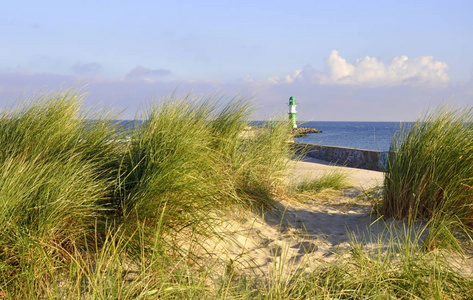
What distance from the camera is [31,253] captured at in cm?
251

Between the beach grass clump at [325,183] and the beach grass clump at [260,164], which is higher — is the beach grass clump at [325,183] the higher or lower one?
the lower one

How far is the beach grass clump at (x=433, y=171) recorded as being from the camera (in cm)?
353

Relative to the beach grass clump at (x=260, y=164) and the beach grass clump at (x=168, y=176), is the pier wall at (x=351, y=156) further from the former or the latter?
the beach grass clump at (x=168, y=176)

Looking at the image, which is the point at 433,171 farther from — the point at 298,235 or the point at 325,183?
the point at 325,183

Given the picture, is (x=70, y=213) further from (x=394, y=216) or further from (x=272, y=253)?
(x=394, y=216)

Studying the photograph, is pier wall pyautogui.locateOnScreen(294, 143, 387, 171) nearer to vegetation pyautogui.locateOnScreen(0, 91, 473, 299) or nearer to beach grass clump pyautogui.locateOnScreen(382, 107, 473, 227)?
beach grass clump pyautogui.locateOnScreen(382, 107, 473, 227)

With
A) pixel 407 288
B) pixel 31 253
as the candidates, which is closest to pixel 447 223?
pixel 407 288

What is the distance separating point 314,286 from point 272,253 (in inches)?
36.2

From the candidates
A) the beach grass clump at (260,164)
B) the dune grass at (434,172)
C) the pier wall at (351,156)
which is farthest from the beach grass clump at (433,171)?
the pier wall at (351,156)

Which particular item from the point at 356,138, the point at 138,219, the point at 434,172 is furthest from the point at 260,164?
the point at 356,138

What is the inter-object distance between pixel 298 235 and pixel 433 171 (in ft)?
3.98

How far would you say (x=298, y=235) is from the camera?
3.80 m

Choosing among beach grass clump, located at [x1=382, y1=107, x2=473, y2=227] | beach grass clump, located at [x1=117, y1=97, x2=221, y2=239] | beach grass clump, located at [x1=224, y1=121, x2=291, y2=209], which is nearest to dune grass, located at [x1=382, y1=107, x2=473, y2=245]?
beach grass clump, located at [x1=382, y1=107, x2=473, y2=227]

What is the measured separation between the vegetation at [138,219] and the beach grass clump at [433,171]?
0.03 m
